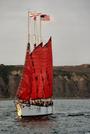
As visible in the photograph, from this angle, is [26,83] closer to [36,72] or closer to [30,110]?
[36,72]

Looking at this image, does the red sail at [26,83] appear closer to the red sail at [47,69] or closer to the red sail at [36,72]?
the red sail at [36,72]

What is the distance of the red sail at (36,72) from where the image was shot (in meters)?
111

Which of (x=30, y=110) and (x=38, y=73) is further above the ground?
(x=38, y=73)

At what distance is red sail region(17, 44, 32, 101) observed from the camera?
10888cm

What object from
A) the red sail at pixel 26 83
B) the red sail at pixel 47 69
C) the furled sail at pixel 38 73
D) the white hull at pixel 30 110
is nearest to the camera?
the white hull at pixel 30 110

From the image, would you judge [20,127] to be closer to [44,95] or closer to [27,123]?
[27,123]

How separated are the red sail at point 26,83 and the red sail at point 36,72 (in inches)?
33.6

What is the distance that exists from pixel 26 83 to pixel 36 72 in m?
2.94

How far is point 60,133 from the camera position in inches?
3292

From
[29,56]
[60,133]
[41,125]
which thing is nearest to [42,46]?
[29,56]

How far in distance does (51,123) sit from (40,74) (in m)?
12.9

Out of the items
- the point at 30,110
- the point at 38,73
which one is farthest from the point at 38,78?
the point at 30,110

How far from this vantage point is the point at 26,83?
11006 cm

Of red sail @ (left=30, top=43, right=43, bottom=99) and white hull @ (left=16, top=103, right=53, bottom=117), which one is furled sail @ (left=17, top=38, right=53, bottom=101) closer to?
red sail @ (left=30, top=43, right=43, bottom=99)
